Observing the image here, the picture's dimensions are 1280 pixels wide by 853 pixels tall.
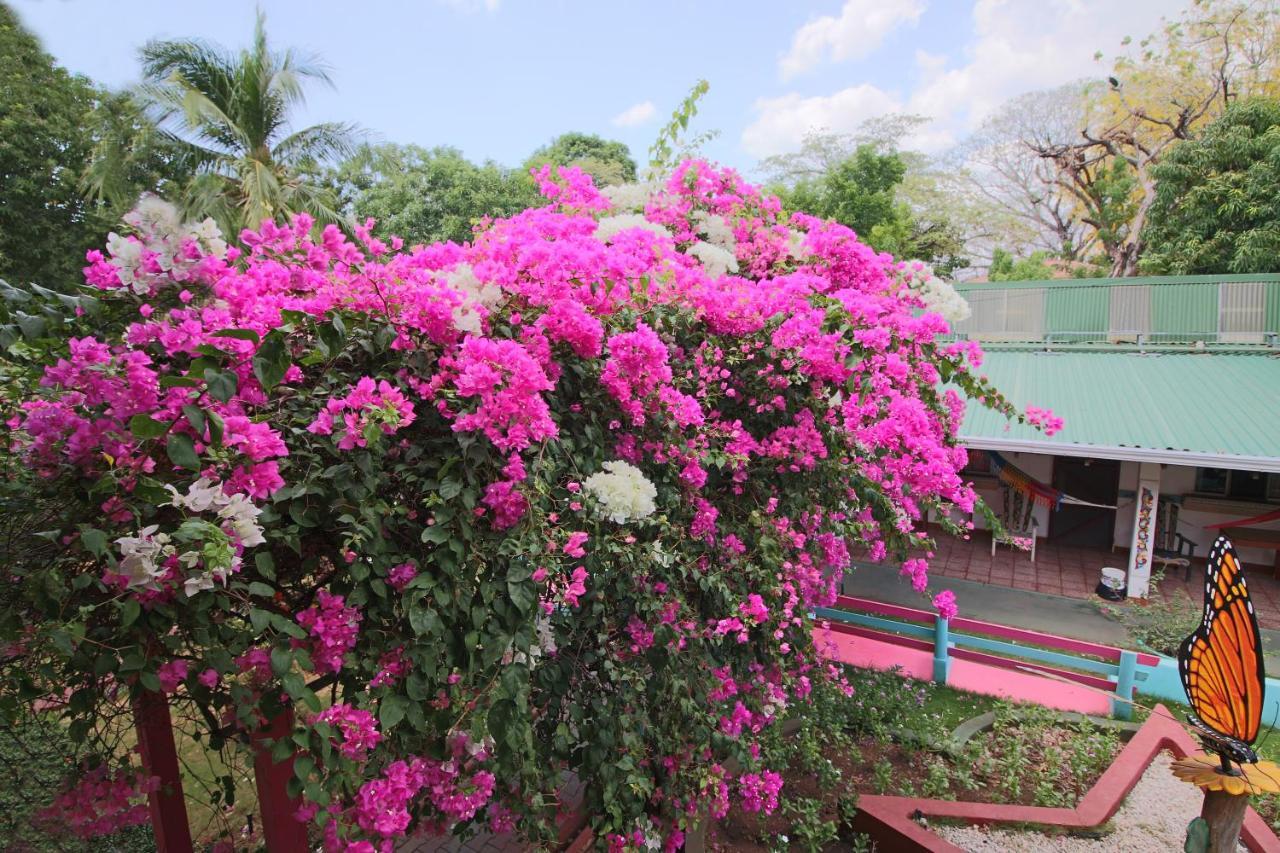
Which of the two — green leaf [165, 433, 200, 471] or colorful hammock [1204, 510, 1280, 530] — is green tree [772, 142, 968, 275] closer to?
colorful hammock [1204, 510, 1280, 530]

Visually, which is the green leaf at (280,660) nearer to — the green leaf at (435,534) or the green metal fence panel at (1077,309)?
the green leaf at (435,534)

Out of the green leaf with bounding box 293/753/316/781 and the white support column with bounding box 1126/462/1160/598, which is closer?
the green leaf with bounding box 293/753/316/781

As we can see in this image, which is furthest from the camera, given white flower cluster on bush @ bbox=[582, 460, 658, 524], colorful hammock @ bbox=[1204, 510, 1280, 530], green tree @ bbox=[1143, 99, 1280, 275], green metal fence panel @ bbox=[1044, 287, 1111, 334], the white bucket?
green tree @ bbox=[1143, 99, 1280, 275]

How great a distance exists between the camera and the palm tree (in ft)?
31.4

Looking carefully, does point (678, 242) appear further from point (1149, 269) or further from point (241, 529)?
point (1149, 269)

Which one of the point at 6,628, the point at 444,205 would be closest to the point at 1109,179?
the point at 444,205

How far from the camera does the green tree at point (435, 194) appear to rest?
11.1 meters

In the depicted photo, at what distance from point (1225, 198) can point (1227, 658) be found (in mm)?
12469

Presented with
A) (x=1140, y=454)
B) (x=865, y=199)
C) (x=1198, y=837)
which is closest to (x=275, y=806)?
(x=1198, y=837)

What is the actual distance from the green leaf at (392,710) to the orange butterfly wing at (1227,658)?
237 cm

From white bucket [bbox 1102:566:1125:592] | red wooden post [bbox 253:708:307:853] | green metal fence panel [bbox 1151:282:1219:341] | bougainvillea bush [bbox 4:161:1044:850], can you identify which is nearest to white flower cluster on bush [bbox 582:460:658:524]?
bougainvillea bush [bbox 4:161:1044:850]

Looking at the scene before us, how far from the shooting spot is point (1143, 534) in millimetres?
6762

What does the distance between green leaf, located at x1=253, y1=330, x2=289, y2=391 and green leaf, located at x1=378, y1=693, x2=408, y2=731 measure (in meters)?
0.65

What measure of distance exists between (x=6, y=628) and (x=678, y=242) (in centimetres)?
269
